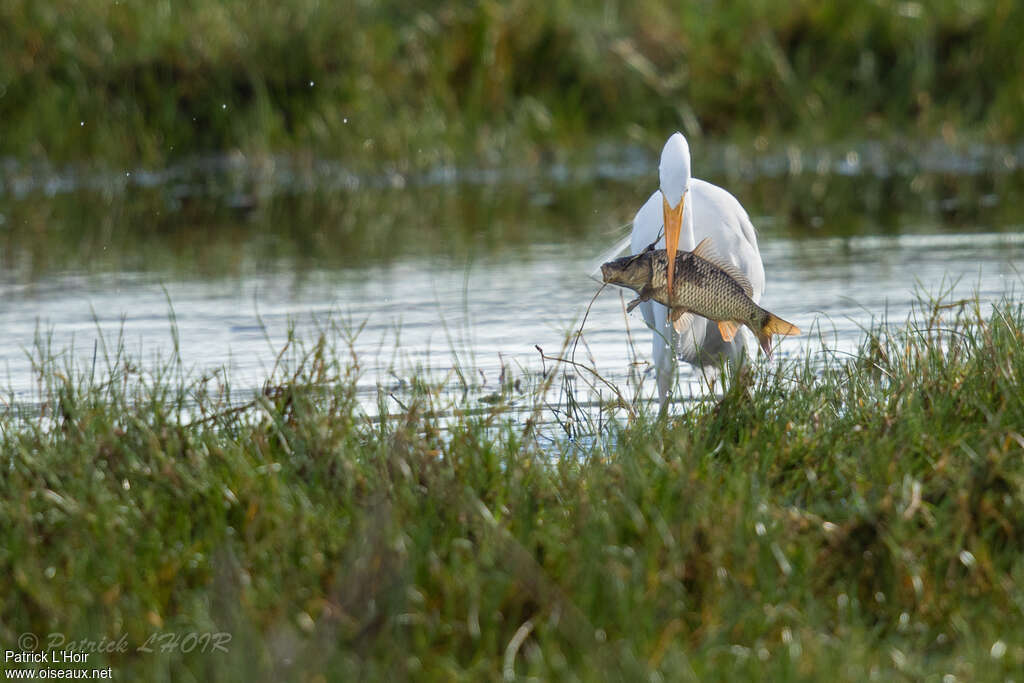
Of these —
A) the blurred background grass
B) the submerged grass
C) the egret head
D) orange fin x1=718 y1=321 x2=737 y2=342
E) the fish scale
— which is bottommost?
the submerged grass

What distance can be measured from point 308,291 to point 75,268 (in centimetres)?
169

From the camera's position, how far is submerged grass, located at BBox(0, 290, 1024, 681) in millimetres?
3156

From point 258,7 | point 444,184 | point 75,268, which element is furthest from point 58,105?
point 75,268

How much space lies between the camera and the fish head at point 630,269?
478cm

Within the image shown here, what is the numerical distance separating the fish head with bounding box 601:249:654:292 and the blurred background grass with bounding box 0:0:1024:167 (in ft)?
28.7

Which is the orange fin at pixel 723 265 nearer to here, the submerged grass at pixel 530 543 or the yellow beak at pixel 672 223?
the yellow beak at pixel 672 223

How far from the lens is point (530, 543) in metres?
3.55

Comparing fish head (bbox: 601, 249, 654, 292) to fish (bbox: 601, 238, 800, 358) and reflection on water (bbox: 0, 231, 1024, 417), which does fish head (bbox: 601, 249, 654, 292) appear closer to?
fish (bbox: 601, 238, 800, 358)

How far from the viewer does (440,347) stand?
6805mm

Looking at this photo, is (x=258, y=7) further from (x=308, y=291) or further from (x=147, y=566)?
(x=147, y=566)

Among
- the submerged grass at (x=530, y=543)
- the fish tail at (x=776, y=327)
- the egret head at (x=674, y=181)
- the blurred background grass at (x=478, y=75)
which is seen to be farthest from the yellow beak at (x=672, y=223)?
the blurred background grass at (x=478, y=75)

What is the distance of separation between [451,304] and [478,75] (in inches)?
254

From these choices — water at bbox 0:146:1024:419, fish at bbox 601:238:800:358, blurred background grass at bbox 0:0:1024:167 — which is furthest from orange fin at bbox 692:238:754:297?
blurred background grass at bbox 0:0:1024:167

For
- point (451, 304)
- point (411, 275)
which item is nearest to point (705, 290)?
point (451, 304)
